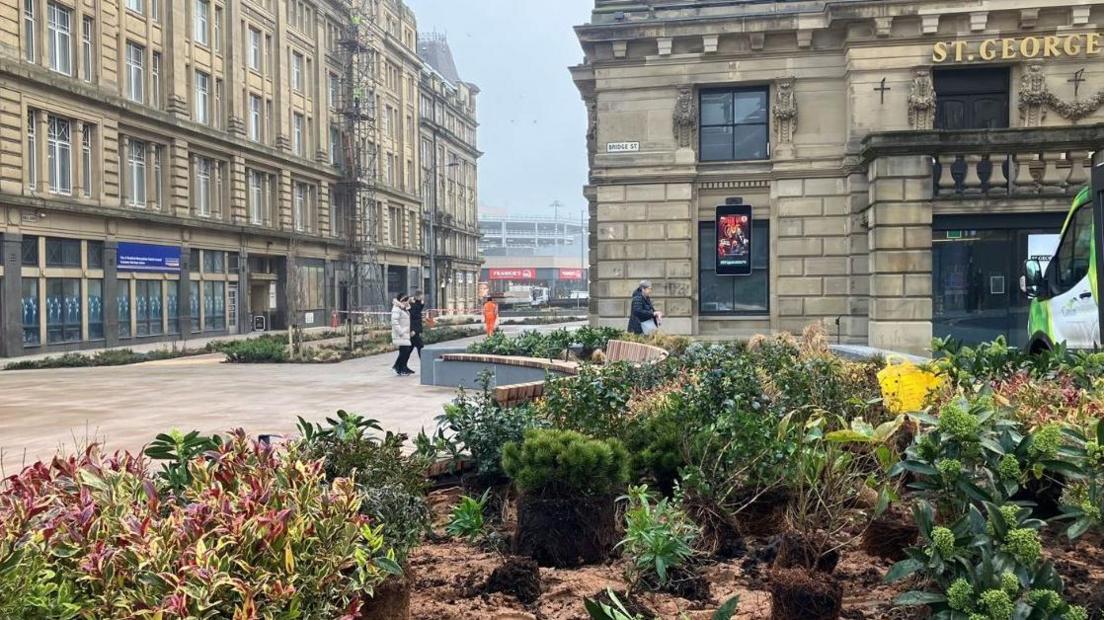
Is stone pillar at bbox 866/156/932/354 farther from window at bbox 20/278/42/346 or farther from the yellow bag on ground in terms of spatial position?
window at bbox 20/278/42/346

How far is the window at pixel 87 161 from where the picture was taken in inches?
1337

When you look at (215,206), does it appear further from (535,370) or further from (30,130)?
(535,370)

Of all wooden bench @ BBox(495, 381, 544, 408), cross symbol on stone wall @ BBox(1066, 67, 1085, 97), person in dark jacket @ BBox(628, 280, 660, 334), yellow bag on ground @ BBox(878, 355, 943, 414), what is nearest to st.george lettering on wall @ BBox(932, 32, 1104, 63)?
cross symbol on stone wall @ BBox(1066, 67, 1085, 97)

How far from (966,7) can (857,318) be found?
7.71 m

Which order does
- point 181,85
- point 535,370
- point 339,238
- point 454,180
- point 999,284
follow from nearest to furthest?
point 535,370 < point 999,284 < point 181,85 < point 339,238 < point 454,180

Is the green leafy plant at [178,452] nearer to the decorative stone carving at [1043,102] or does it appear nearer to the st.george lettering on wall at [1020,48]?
the st.george lettering on wall at [1020,48]

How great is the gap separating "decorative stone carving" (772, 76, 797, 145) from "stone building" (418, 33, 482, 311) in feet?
181

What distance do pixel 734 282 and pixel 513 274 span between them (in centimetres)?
12713

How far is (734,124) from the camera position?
2212 centimetres

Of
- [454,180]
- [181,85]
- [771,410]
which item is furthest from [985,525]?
[454,180]

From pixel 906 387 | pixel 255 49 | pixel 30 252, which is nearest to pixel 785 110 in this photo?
pixel 906 387

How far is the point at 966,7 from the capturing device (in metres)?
20.3

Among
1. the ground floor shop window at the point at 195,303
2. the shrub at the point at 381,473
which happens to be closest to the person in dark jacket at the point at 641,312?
the shrub at the point at 381,473

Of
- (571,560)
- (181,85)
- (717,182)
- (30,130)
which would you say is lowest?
(571,560)
